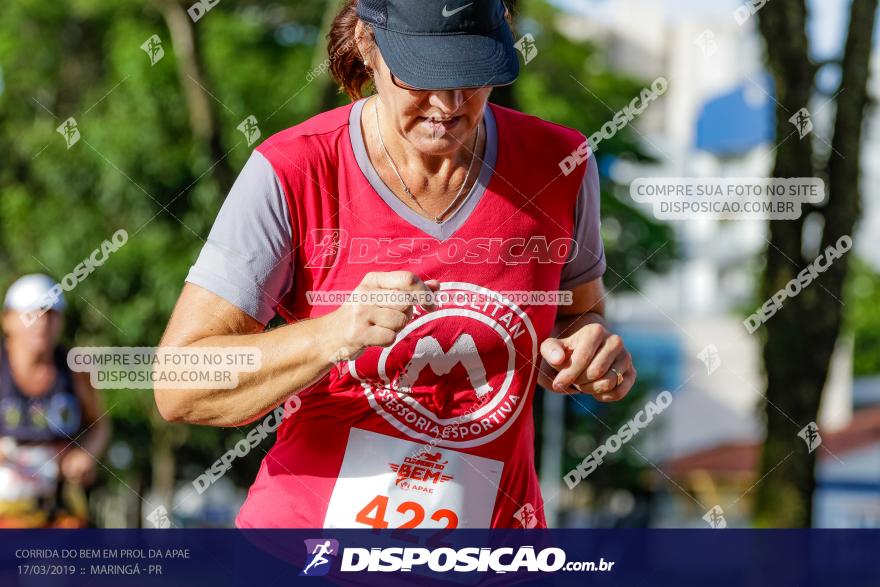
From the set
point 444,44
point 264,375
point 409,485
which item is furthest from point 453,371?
point 444,44

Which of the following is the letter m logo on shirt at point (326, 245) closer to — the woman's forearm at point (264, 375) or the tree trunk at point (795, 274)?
the woman's forearm at point (264, 375)

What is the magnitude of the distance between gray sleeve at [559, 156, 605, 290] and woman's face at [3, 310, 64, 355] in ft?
7.43

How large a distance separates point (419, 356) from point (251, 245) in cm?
35

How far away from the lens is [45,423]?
12.8 ft

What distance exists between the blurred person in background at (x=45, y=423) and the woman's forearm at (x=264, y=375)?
196 cm

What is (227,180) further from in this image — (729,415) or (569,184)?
(729,415)

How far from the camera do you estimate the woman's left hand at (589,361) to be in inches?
82.3

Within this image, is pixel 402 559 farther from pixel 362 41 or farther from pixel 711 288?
pixel 711 288

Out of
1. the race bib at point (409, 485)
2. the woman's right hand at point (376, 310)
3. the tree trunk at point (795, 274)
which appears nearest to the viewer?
the woman's right hand at point (376, 310)

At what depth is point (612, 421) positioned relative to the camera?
13258 mm

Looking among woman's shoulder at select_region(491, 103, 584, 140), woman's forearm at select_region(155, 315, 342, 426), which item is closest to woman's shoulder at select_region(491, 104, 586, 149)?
woman's shoulder at select_region(491, 103, 584, 140)

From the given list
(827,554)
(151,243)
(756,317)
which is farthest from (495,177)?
(151,243)

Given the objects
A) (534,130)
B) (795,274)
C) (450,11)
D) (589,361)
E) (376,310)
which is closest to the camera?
(376,310)

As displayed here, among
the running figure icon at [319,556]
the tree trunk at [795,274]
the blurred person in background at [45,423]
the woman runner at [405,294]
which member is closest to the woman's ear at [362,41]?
the woman runner at [405,294]
